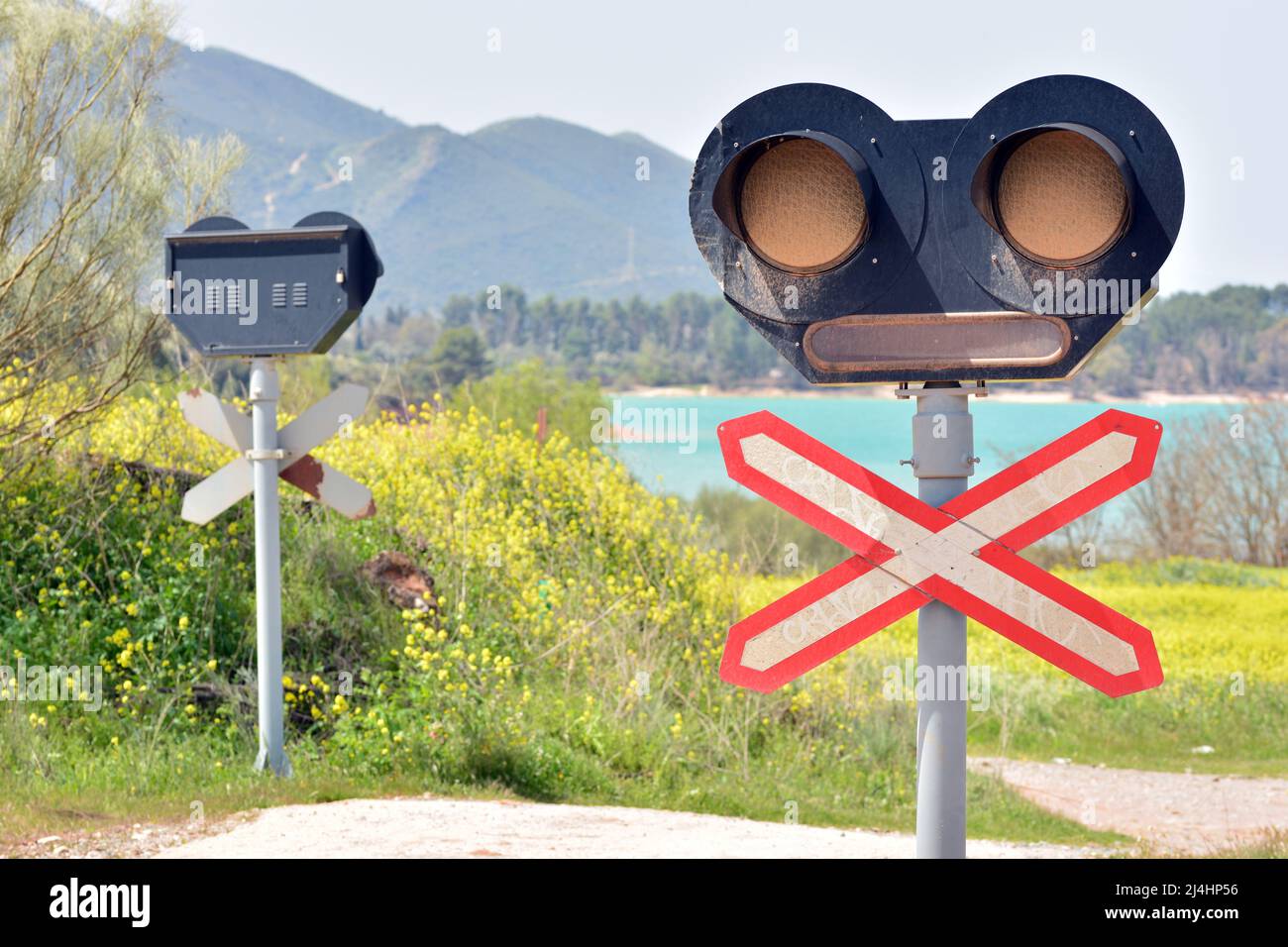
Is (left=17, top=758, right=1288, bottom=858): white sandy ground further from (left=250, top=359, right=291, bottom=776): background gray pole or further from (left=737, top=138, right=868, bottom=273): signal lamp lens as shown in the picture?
(left=737, top=138, right=868, bottom=273): signal lamp lens

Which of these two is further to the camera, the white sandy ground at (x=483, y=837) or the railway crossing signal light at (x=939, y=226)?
the white sandy ground at (x=483, y=837)

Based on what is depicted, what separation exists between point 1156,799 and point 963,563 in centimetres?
855

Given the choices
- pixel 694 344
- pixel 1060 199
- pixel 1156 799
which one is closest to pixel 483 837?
pixel 1060 199

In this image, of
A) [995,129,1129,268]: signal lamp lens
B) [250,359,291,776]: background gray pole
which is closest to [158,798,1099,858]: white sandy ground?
[250,359,291,776]: background gray pole

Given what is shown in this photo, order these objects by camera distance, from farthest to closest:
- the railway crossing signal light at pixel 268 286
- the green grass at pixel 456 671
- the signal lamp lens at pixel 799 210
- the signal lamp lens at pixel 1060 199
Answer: the green grass at pixel 456 671 → the railway crossing signal light at pixel 268 286 → the signal lamp lens at pixel 799 210 → the signal lamp lens at pixel 1060 199

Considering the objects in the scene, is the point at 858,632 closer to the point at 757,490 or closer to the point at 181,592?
the point at 757,490

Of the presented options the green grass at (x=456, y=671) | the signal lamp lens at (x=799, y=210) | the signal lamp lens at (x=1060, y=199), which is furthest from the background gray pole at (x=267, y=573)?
the signal lamp lens at (x=1060, y=199)

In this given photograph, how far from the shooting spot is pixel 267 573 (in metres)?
6.98

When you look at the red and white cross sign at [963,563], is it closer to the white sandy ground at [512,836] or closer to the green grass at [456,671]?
the white sandy ground at [512,836]

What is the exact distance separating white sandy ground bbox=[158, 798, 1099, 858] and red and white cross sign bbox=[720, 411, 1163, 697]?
2.88m

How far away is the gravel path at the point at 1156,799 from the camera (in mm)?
9203

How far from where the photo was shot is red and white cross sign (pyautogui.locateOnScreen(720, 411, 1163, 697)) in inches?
113

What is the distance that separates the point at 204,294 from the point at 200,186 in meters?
3.72

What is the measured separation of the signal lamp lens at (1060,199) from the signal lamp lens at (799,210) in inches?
12.1
